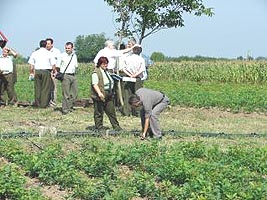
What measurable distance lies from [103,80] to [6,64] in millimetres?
4503

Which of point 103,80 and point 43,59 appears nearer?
point 103,80

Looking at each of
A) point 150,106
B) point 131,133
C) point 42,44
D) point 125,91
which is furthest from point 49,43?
point 150,106

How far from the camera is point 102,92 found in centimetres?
1181

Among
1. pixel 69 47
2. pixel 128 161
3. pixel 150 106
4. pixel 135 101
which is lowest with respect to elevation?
pixel 128 161

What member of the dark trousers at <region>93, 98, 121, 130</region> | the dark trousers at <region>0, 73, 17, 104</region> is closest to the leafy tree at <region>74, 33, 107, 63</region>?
the dark trousers at <region>0, 73, 17, 104</region>

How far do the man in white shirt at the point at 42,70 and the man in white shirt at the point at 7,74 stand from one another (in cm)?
61

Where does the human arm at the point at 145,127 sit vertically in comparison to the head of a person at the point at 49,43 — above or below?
below

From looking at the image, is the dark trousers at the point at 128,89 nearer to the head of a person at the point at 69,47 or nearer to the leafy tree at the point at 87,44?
the head of a person at the point at 69,47

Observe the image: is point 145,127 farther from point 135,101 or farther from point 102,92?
point 102,92

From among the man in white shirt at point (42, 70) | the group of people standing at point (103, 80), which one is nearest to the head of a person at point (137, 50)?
the group of people standing at point (103, 80)

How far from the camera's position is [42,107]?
612 inches

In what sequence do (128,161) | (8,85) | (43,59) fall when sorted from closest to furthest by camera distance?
(128,161) < (43,59) < (8,85)

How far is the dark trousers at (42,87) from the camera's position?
15.2 metres

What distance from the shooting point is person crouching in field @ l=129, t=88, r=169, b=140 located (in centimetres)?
1091
